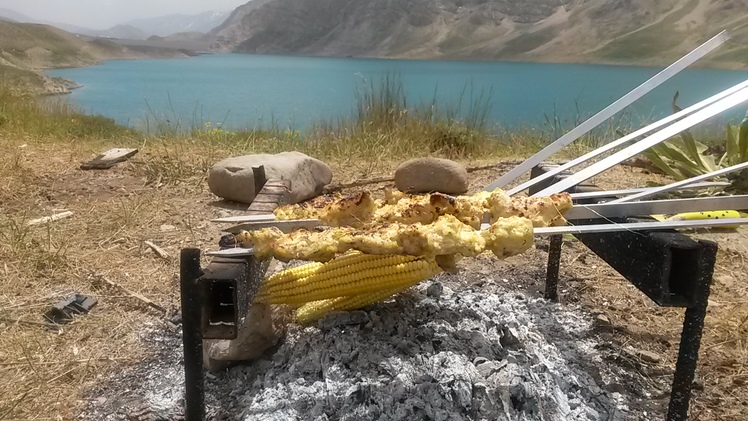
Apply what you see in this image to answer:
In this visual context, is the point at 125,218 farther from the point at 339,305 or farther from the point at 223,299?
the point at 223,299

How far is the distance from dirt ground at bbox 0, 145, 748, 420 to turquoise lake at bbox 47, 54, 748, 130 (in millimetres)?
3281

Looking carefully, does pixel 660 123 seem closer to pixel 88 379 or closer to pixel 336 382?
pixel 336 382

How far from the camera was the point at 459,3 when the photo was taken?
127 feet

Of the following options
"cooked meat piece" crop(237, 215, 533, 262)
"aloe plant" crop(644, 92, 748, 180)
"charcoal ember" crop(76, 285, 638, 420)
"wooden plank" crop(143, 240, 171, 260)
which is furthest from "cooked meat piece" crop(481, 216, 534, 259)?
"aloe plant" crop(644, 92, 748, 180)

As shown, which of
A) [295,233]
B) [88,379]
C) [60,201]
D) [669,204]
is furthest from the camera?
[60,201]

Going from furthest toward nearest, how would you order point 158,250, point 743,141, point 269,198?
point 743,141
point 158,250
point 269,198

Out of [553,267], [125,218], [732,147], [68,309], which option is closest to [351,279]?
[553,267]

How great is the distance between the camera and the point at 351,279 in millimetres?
1653

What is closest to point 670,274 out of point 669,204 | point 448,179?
point 669,204

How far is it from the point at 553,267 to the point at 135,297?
194 centimetres

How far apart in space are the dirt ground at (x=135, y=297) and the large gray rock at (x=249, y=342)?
360 millimetres

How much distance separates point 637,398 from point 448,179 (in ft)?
8.95

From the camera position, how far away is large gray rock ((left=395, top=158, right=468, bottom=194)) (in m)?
4.25

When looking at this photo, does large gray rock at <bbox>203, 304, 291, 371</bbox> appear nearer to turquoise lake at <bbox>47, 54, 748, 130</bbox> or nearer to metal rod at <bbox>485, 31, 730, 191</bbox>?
metal rod at <bbox>485, 31, 730, 191</bbox>
